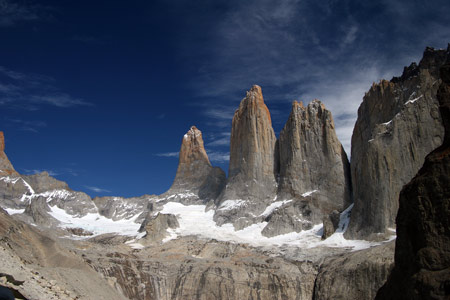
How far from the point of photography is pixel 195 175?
131 meters

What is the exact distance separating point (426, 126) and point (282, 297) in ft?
118

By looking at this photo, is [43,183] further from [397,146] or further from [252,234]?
[397,146]

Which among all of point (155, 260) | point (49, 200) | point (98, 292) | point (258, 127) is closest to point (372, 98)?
point (258, 127)

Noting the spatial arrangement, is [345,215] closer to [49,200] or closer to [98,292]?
[98,292]

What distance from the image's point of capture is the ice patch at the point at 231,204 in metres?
101

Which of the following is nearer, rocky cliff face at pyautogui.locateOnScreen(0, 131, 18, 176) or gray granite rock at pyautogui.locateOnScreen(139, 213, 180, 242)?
gray granite rock at pyautogui.locateOnScreen(139, 213, 180, 242)

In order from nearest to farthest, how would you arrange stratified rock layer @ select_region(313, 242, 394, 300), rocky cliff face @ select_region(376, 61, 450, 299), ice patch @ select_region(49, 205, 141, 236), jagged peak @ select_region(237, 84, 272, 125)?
rocky cliff face @ select_region(376, 61, 450, 299)
stratified rock layer @ select_region(313, 242, 394, 300)
ice patch @ select_region(49, 205, 141, 236)
jagged peak @ select_region(237, 84, 272, 125)

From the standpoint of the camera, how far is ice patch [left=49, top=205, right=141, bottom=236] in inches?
4321

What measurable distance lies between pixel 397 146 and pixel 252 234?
32.8 m

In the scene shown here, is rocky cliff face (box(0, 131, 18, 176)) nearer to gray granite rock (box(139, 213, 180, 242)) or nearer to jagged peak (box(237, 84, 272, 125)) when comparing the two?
→ gray granite rock (box(139, 213, 180, 242))

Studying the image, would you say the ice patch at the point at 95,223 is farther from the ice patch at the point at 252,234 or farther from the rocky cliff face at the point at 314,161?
the rocky cliff face at the point at 314,161

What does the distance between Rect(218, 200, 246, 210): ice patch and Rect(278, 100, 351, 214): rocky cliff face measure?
9.03 metres

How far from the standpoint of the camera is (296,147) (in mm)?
99375

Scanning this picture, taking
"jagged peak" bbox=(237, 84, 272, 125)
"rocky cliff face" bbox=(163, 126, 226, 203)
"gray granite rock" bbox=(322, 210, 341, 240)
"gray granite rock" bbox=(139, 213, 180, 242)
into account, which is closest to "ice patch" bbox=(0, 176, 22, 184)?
"rocky cliff face" bbox=(163, 126, 226, 203)
